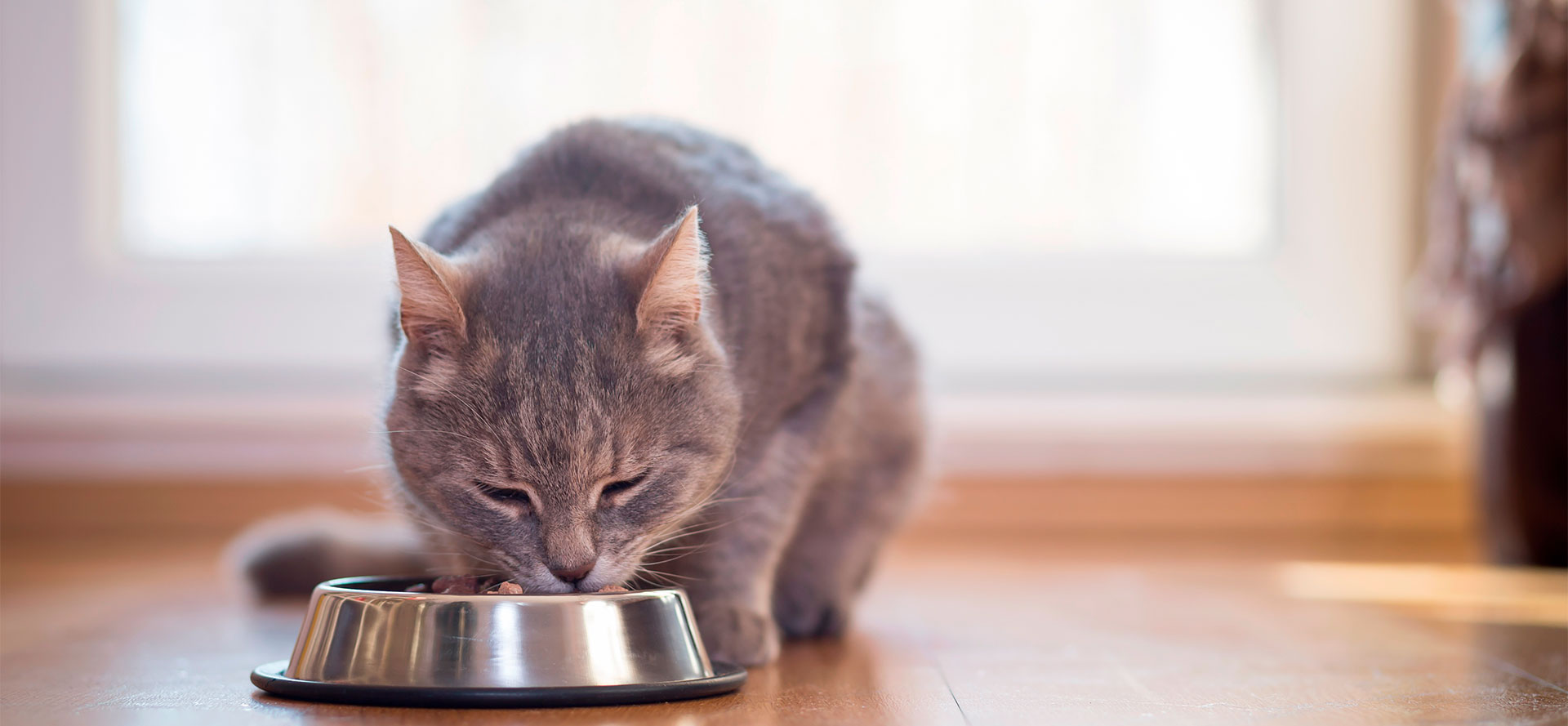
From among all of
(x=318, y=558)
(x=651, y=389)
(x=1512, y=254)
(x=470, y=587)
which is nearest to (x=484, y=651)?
(x=470, y=587)

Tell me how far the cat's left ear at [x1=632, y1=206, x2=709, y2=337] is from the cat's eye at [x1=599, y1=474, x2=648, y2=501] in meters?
0.13

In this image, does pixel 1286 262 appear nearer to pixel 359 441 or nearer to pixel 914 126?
pixel 914 126

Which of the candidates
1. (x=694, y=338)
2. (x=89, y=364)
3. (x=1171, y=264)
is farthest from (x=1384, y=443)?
(x=89, y=364)

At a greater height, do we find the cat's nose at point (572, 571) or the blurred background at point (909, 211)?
the blurred background at point (909, 211)

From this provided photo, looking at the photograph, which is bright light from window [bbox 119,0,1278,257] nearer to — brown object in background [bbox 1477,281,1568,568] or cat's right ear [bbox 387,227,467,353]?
brown object in background [bbox 1477,281,1568,568]

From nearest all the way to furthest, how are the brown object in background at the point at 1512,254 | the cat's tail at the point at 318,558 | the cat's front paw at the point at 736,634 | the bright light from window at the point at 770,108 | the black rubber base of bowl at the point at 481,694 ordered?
1. the black rubber base of bowl at the point at 481,694
2. the cat's front paw at the point at 736,634
3. the cat's tail at the point at 318,558
4. the brown object in background at the point at 1512,254
5. the bright light from window at the point at 770,108

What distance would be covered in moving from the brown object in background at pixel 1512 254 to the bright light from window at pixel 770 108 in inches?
29.0

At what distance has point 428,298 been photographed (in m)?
1.11

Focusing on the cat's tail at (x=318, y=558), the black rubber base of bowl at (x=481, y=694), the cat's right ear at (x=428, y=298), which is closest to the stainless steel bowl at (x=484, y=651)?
the black rubber base of bowl at (x=481, y=694)

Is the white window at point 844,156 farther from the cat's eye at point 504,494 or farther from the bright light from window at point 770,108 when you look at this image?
the cat's eye at point 504,494

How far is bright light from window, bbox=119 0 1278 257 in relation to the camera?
9.33ft

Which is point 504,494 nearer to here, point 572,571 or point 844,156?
point 572,571

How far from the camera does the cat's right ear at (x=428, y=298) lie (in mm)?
1071

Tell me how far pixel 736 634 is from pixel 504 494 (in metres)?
0.29
